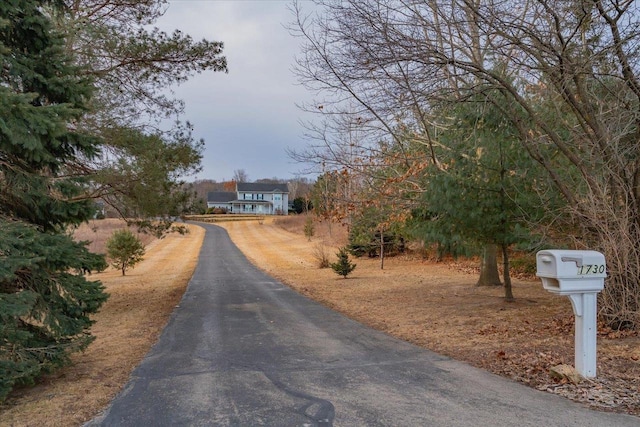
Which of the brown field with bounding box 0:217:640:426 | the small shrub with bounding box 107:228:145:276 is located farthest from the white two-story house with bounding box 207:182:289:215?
the brown field with bounding box 0:217:640:426

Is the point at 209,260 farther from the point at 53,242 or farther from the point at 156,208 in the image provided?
the point at 53,242

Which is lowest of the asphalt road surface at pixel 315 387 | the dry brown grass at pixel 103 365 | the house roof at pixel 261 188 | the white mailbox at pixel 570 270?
the dry brown grass at pixel 103 365

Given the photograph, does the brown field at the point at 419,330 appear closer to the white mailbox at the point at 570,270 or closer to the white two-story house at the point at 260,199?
the white mailbox at the point at 570,270

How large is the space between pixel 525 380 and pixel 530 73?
5.37 meters

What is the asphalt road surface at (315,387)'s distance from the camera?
451 centimetres

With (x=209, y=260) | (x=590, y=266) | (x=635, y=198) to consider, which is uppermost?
(x=635, y=198)

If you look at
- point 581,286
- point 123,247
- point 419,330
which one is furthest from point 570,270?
point 123,247

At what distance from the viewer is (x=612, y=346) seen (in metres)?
6.88

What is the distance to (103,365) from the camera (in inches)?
273

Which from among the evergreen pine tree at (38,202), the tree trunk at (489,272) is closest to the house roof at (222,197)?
the tree trunk at (489,272)

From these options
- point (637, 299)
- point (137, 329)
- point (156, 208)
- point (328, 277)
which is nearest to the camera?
point (637, 299)

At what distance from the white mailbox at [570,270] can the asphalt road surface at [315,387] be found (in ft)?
3.82

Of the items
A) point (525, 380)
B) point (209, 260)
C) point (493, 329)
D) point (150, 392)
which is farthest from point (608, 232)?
point (209, 260)

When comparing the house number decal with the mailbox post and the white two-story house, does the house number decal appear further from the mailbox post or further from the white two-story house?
the white two-story house
